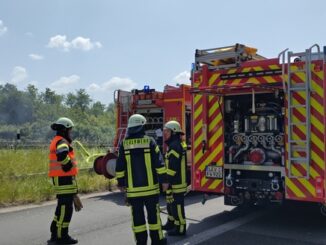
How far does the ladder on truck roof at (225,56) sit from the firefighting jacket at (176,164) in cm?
158

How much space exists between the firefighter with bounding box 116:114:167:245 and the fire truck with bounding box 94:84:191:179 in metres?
4.17

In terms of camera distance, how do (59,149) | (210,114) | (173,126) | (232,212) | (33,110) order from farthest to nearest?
(33,110), (232,212), (210,114), (173,126), (59,149)

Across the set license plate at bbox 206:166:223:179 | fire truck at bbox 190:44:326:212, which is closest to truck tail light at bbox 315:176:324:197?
fire truck at bbox 190:44:326:212

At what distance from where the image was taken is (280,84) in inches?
238

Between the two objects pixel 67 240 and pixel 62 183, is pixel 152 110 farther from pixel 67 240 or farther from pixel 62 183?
pixel 67 240

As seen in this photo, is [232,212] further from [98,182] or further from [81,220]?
[98,182]

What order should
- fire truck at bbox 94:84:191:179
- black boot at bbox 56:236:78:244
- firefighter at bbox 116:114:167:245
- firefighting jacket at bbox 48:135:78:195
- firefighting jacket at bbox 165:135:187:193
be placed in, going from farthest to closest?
fire truck at bbox 94:84:191:179
firefighting jacket at bbox 165:135:187:193
firefighting jacket at bbox 48:135:78:195
black boot at bbox 56:236:78:244
firefighter at bbox 116:114:167:245

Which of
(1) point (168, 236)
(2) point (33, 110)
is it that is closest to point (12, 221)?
(1) point (168, 236)

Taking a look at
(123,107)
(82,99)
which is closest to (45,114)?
(82,99)

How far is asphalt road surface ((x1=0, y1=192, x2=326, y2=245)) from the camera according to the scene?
5.82 metres

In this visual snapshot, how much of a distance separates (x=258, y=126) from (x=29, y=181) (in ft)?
19.4

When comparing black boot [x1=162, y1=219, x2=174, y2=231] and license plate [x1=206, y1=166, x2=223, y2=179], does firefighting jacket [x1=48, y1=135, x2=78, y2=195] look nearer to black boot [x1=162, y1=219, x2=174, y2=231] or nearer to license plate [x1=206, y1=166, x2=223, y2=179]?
black boot [x1=162, y1=219, x2=174, y2=231]

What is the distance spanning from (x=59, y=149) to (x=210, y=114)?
8.48ft

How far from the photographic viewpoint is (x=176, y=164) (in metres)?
6.00
